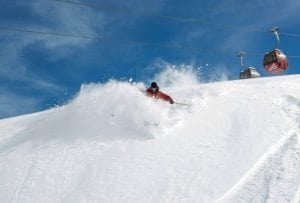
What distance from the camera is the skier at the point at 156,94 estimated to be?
11.8m

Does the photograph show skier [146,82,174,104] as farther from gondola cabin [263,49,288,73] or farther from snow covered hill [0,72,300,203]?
gondola cabin [263,49,288,73]

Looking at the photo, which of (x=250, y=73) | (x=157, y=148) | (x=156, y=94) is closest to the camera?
(x=157, y=148)

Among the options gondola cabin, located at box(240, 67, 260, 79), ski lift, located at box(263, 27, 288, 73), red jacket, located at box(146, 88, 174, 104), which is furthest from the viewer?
gondola cabin, located at box(240, 67, 260, 79)

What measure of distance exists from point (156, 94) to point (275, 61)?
33.4 ft

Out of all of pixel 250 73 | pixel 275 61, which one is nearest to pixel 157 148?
pixel 275 61

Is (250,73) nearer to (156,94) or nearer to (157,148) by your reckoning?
(156,94)

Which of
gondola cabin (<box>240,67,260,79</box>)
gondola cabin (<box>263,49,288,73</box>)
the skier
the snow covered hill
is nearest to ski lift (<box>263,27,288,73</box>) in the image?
gondola cabin (<box>263,49,288,73</box>)

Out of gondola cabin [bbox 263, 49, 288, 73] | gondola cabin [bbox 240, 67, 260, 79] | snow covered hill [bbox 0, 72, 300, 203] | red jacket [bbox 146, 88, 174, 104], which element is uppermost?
gondola cabin [bbox 240, 67, 260, 79]

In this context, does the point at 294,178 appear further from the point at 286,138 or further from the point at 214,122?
the point at 214,122

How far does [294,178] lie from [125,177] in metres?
2.61

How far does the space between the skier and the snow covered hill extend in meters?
0.32

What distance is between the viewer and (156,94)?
11867mm

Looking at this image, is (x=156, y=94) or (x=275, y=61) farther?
(x=275, y=61)

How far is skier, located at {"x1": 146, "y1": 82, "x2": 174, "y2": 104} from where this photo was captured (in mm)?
11805
